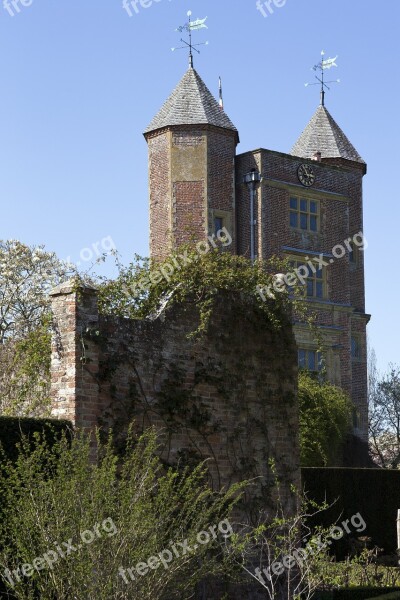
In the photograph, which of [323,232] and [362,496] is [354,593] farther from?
[323,232]

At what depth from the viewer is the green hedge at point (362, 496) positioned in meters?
21.6

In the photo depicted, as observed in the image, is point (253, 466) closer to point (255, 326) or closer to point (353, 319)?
point (255, 326)

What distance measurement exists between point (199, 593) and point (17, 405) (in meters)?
3.08

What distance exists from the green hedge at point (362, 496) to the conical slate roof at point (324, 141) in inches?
721

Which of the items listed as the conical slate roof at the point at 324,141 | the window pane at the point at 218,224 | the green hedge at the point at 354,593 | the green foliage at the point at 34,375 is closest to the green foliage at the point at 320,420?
the window pane at the point at 218,224

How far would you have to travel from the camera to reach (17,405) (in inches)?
508

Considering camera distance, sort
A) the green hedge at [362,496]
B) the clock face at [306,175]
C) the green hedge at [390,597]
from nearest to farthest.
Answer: the green hedge at [390,597] < the green hedge at [362,496] < the clock face at [306,175]

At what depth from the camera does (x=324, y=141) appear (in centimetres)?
3997

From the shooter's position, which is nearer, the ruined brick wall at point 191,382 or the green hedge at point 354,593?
the ruined brick wall at point 191,382

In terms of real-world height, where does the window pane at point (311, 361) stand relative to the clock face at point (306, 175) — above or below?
below

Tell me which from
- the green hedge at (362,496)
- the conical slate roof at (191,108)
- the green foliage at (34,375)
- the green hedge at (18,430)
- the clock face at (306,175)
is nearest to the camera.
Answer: the green hedge at (18,430)

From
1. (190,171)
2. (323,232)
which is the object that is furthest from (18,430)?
(323,232)

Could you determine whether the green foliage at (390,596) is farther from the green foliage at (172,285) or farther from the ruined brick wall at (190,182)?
the ruined brick wall at (190,182)

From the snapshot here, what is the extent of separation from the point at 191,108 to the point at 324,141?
6891 millimetres
